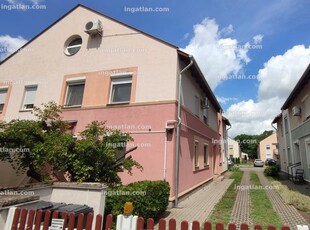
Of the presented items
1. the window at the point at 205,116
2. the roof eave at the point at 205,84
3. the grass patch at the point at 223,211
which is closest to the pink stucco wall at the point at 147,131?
the grass patch at the point at 223,211

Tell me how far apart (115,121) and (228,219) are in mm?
5724

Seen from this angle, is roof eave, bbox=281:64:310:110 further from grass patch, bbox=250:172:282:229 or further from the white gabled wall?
the white gabled wall

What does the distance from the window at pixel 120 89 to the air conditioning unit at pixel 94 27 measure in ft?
8.47

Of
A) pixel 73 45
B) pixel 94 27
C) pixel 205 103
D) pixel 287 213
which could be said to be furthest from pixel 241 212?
pixel 73 45

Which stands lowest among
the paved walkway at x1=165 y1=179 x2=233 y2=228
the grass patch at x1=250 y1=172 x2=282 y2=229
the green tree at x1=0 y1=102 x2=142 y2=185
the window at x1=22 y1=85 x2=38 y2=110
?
the paved walkway at x1=165 y1=179 x2=233 y2=228

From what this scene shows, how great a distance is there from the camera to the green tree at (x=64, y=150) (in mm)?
6230

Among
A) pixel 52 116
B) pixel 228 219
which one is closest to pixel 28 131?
pixel 52 116

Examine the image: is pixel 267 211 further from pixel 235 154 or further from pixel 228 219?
pixel 235 154

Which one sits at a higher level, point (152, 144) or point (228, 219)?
point (152, 144)

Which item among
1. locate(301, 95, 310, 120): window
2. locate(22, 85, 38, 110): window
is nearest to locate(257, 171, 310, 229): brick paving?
locate(301, 95, 310, 120): window

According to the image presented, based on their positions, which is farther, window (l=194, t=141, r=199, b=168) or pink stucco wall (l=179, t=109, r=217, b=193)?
window (l=194, t=141, r=199, b=168)

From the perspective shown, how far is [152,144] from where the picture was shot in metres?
8.91

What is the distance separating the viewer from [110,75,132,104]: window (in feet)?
33.1

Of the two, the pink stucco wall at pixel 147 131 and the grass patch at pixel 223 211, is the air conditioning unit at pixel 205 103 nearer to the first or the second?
the pink stucco wall at pixel 147 131
